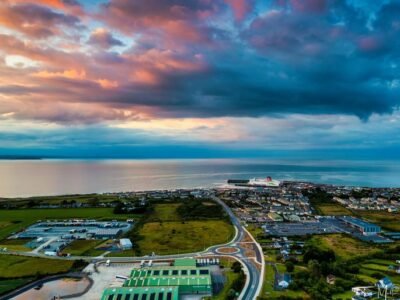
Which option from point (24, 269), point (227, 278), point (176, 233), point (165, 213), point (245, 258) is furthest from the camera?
point (165, 213)

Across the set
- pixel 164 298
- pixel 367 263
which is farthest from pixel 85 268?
pixel 367 263

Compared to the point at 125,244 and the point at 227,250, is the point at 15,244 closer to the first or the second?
the point at 125,244

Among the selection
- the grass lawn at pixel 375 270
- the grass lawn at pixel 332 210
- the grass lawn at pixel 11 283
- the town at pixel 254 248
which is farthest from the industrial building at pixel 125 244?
the grass lawn at pixel 332 210

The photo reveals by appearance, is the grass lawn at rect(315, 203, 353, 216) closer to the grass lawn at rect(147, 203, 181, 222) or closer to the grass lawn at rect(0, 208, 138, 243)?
the grass lawn at rect(147, 203, 181, 222)

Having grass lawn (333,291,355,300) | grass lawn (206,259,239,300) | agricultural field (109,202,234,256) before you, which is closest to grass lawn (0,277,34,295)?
agricultural field (109,202,234,256)

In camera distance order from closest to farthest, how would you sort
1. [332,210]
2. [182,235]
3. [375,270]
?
1. [375,270]
2. [182,235]
3. [332,210]

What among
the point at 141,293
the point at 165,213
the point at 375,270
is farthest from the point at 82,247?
the point at 375,270
